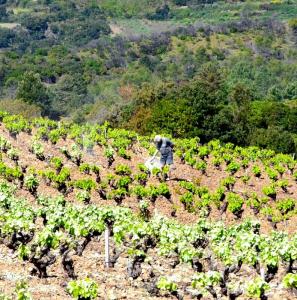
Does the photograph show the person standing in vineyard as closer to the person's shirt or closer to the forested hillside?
the person's shirt

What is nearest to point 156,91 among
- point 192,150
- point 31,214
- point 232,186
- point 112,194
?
point 192,150

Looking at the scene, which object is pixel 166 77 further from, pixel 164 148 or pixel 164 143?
pixel 164 143

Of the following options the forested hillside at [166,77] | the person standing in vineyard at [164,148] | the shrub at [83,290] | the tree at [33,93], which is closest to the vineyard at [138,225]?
the shrub at [83,290]

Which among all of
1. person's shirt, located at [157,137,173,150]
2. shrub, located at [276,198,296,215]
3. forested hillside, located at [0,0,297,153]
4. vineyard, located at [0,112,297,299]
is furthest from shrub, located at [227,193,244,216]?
forested hillside, located at [0,0,297,153]

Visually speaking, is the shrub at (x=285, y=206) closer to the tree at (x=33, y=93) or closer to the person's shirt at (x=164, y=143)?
the person's shirt at (x=164, y=143)

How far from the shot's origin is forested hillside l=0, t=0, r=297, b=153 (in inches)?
1967

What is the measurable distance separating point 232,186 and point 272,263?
13.8 meters

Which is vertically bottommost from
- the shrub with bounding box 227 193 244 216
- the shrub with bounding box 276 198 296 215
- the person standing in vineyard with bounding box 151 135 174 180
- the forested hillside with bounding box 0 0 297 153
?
the forested hillside with bounding box 0 0 297 153

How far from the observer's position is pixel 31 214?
1588 centimetres

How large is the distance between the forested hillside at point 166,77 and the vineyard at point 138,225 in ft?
54.2

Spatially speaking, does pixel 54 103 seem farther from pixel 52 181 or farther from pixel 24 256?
pixel 24 256

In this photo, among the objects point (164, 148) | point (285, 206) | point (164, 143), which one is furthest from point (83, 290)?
point (164, 148)

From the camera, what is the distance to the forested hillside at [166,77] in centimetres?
4997

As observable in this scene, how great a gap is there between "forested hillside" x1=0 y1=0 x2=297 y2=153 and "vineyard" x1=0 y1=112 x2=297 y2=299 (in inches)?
651
